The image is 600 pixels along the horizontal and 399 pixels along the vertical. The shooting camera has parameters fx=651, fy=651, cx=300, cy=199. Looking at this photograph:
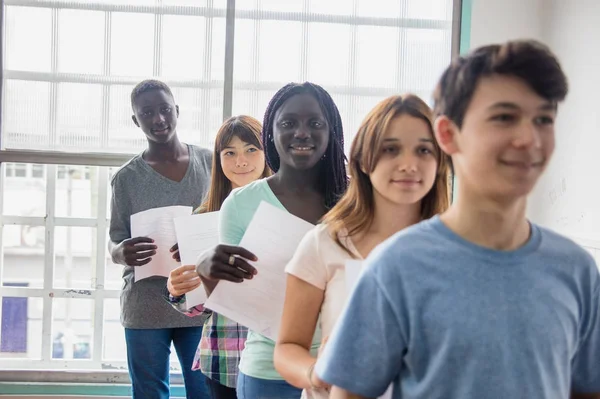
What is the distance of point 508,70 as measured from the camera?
0.77 metres

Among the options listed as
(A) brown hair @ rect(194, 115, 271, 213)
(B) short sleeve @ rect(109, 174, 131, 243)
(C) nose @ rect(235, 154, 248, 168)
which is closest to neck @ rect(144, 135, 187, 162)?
(B) short sleeve @ rect(109, 174, 131, 243)

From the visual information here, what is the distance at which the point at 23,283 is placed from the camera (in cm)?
310

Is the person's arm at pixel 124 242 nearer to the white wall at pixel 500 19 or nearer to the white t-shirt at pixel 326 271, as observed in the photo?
the white t-shirt at pixel 326 271

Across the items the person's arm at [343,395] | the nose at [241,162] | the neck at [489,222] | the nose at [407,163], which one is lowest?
the person's arm at [343,395]

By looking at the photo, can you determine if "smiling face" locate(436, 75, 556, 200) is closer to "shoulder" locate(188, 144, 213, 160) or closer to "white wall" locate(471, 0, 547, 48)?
"shoulder" locate(188, 144, 213, 160)

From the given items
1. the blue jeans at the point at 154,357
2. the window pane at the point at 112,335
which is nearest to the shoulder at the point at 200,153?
the blue jeans at the point at 154,357

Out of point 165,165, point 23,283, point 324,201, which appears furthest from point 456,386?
point 23,283

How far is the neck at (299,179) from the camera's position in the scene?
54.3 inches

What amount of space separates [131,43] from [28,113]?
570 mm

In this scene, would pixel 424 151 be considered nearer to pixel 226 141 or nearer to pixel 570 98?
Result: pixel 226 141

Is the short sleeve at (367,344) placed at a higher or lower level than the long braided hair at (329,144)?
lower

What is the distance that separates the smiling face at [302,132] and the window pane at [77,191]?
77.8 inches

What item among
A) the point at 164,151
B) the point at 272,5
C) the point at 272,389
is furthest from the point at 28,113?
the point at 272,389

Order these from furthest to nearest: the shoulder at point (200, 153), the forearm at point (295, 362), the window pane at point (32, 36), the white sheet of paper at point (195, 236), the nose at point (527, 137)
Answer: the window pane at point (32, 36), the shoulder at point (200, 153), the white sheet of paper at point (195, 236), the forearm at point (295, 362), the nose at point (527, 137)
